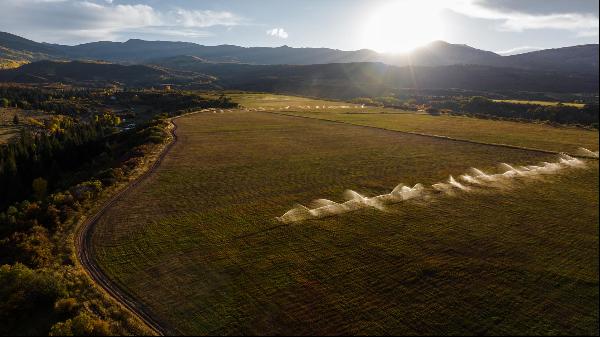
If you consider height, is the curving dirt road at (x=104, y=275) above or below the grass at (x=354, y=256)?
below

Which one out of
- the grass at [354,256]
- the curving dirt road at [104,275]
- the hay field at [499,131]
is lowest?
the curving dirt road at [104,275]

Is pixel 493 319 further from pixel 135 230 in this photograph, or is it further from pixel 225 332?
pixel 135 230

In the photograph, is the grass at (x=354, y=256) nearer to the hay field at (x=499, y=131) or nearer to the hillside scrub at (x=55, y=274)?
the hillside scrub at (x=55, y=274)

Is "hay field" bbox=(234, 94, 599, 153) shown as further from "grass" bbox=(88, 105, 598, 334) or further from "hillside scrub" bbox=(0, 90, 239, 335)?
"hillside scrub" bbox=(0, 90, 239, 335)

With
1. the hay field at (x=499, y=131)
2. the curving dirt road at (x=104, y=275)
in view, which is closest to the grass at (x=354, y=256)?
the curving dirt road at (x=104, y=275)

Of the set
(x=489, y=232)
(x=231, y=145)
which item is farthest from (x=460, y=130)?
(x=489, y=232)

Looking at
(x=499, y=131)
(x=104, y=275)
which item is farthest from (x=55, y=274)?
(x=499, y=131)

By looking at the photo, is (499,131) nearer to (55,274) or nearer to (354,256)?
(354,256)

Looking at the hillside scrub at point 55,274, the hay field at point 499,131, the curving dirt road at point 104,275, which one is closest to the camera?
the hillside scrub at point 55,274
